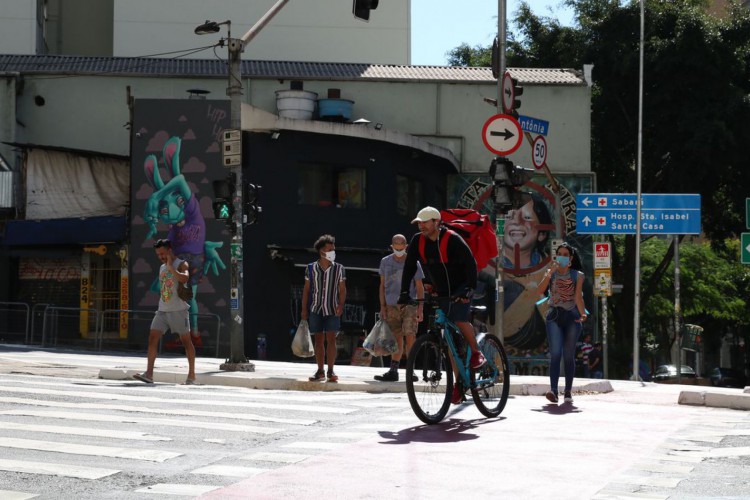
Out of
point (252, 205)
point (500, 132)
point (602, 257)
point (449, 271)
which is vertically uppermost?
point (500, 132)

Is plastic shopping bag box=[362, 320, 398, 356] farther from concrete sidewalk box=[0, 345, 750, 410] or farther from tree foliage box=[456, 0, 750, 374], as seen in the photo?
tree foliage box=[456, 0, 750, 374]

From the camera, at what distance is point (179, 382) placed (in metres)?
16.3

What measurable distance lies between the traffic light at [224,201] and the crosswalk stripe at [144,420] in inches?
319

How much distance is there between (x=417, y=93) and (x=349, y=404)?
24.2 m

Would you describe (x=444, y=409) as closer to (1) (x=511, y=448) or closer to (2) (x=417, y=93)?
(1) (x=511, y=448)

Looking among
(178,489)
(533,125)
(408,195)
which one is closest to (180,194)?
(408,195)

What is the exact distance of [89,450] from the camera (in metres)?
8.64

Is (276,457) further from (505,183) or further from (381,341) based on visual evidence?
(505,183)

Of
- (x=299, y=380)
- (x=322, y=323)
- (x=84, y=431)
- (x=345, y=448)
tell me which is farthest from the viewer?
(x=299, y=380)

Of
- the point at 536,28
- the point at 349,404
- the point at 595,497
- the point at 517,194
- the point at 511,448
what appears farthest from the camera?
the point at 536,28

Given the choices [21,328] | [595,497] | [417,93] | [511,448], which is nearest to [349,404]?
[511,448]

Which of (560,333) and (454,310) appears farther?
(560,333)

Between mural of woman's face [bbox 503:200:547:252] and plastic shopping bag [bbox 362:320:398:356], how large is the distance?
22422 millimetres

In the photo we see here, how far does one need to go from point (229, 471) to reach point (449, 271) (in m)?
3.48
